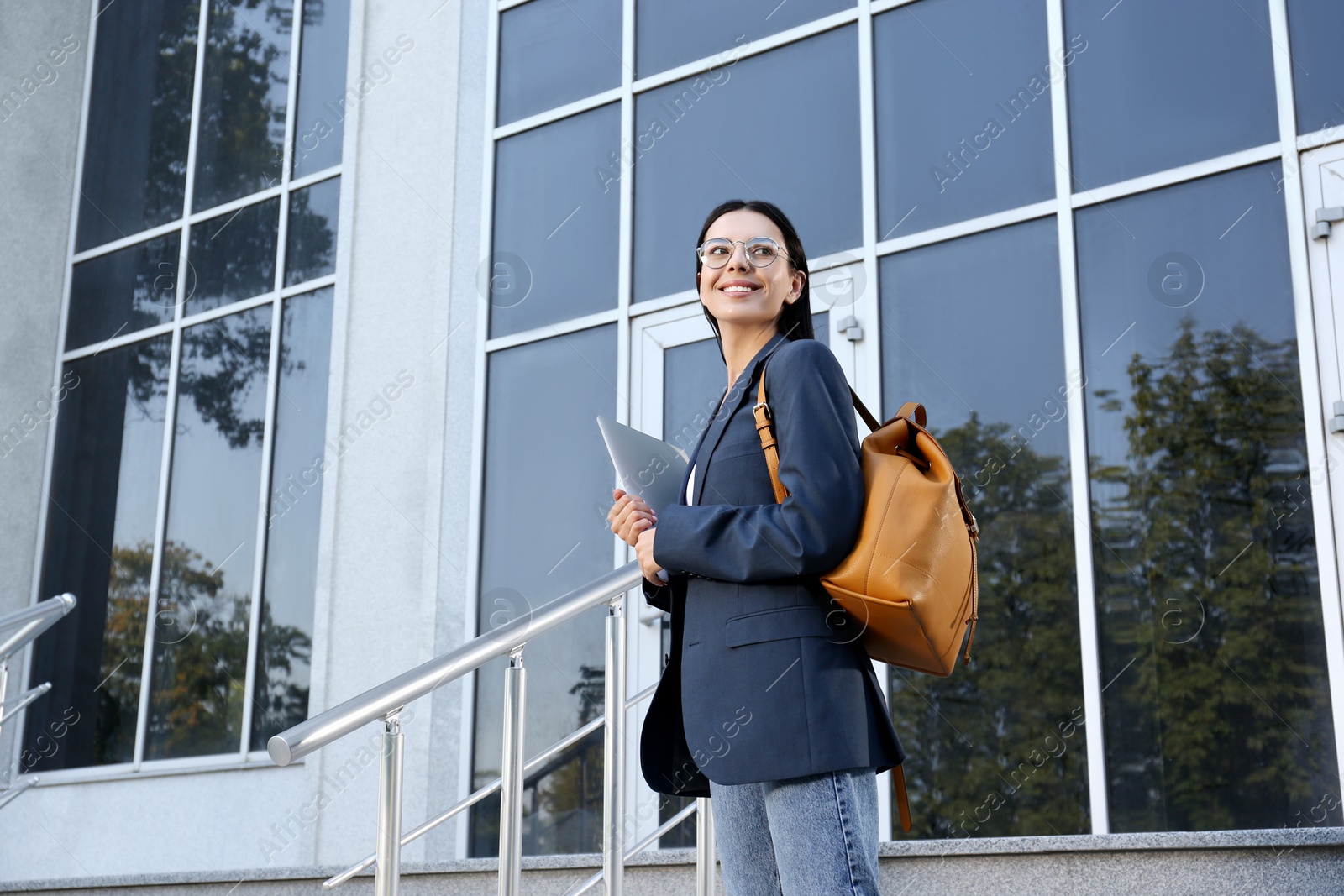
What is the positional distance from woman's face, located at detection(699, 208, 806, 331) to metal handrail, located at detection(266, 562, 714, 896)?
0.81 meters

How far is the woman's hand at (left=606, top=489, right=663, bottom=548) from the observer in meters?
1.86

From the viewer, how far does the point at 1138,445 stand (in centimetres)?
423

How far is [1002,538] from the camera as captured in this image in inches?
173

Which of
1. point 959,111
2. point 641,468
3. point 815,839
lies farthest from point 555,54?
point 815,839

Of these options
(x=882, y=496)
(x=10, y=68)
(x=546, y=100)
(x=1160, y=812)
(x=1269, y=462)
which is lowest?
(x=1160, y=812)

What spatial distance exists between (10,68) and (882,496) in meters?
8.48

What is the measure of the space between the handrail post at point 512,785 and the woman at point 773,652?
710 mm

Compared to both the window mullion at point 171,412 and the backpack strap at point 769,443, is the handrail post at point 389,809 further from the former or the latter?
the window mullion at point 171,412

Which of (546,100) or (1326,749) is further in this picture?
(546,100)

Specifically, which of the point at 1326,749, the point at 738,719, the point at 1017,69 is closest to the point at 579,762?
the point at 1326,749

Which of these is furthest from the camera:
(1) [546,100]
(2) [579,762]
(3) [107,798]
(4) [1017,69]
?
(3) [107,798]

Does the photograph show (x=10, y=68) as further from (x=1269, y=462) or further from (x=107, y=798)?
(x=1269, y=462)

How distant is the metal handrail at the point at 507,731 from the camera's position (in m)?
2.08

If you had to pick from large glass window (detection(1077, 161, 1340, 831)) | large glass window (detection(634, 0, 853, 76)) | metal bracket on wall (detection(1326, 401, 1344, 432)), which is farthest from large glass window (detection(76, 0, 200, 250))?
metal bracket on wall (detection(1326, 401, 1344, 432))
